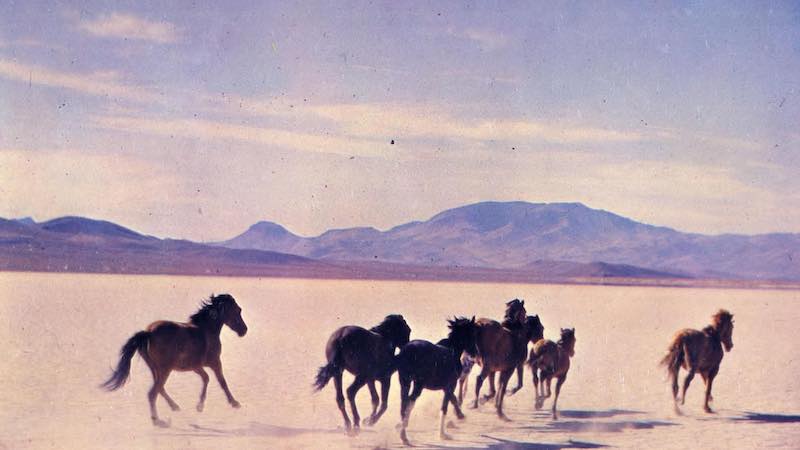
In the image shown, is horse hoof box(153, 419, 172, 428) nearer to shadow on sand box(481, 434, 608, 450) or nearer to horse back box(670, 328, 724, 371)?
shadow on sand box(481, 434, 608, 450)

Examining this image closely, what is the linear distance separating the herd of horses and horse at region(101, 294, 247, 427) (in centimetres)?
1

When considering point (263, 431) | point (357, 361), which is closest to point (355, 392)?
point (357, 361)

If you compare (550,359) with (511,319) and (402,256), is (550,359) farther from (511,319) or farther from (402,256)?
(402,256)

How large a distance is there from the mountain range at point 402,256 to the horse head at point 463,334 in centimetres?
8050

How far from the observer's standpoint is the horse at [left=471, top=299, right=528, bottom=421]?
40.5ft

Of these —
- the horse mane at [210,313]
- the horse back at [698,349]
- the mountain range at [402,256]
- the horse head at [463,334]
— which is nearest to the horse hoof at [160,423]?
the horse mane at [210,313]

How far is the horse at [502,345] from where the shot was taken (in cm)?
1235

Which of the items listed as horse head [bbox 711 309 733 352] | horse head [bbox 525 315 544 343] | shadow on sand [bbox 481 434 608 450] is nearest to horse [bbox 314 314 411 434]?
shadow on sand [bbox 481 434 608 450]

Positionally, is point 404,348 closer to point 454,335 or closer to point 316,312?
point 454,335

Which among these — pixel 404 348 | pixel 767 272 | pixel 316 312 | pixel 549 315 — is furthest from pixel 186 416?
pixel 767 272

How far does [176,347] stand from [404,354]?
9.75ft

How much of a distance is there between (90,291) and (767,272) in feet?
460

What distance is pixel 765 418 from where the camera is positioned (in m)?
13.4

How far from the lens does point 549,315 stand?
131 feet
